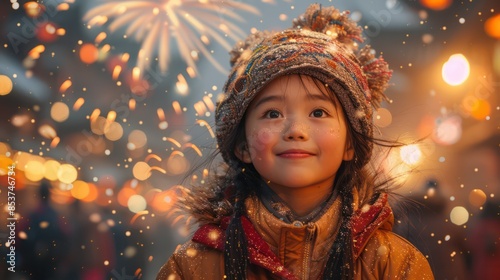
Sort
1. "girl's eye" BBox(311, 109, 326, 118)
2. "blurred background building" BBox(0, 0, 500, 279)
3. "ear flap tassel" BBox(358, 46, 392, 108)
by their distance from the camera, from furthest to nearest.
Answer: "blurred background building" BBox(0, 0, 500, 279) < "ear flap tassel" BBox(358, 46, 392, 108) < "girl's eye" BBox(311, 109, 326, 118)

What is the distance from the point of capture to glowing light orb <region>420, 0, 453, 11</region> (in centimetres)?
422

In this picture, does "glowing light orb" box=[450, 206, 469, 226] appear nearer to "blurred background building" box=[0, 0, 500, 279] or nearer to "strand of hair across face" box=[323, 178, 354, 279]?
"blurred background building" box=[0, 0, 500, 279]

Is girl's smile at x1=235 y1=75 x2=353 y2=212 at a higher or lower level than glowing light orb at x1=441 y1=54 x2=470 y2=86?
lower

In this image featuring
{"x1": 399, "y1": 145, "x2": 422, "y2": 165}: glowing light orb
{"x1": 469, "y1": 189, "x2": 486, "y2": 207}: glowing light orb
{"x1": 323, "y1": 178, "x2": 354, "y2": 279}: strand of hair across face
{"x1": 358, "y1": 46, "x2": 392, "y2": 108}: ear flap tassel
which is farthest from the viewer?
{"x1": 469, "y1": 189, "x2": 486, "y2": 207}: glowing light orb

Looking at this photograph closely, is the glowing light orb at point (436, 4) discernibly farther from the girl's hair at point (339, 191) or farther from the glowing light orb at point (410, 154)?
the girl's hair at point (339, 191)

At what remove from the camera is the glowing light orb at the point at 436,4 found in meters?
4.22

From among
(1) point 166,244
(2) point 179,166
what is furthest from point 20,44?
(1) point 166,244

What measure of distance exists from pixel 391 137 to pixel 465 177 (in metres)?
0.88

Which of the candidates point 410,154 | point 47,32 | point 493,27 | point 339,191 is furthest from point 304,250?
point 493,27

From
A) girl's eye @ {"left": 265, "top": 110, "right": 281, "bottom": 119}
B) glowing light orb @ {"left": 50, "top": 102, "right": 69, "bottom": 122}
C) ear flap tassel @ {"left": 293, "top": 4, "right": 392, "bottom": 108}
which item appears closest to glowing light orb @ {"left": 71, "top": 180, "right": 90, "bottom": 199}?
glowing light orb @ {"left": 50, "top": 102, "right": 69, "bottom": 122}

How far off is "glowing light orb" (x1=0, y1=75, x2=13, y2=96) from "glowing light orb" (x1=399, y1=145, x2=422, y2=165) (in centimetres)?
206

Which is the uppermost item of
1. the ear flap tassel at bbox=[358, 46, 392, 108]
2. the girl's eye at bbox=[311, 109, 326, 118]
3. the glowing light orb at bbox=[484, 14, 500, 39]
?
the glowing light orb at bbox=[484, 14, 500, 39]

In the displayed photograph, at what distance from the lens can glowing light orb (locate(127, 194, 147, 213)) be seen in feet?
13.1

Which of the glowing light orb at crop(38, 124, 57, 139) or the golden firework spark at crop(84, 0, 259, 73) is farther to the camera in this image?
the glowing light orb at crop(38, 124, 57, 139)
